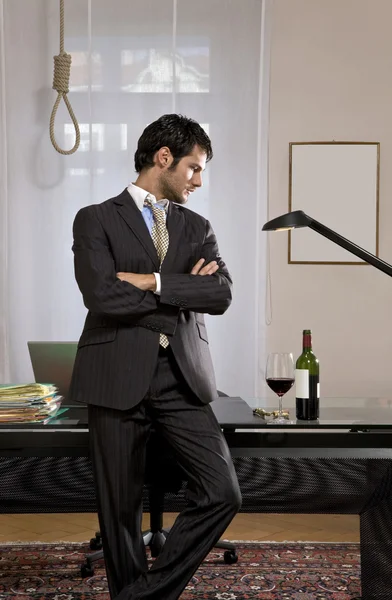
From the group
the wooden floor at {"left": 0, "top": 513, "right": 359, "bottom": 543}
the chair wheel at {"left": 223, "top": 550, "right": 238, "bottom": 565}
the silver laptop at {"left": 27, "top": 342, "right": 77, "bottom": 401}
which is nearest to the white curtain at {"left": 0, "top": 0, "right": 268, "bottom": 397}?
the wooden floor at {"left": 0, "top": 513, "right": 359, "bottom": 543}

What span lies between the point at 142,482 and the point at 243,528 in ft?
5.47

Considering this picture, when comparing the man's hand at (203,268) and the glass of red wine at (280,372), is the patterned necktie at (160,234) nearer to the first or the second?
the man's hand at (203,268)

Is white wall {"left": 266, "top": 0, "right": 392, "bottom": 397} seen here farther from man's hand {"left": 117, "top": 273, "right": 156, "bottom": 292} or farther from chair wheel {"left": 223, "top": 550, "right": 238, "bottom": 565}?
man's hand {"left": 117, "top": 273, "right": 156, "bottom": 292}

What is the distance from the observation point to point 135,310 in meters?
2.23

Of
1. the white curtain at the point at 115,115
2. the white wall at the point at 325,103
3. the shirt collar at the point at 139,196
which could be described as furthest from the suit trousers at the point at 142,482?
the white wall at the point at 325,103

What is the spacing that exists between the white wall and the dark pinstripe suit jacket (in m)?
2.19

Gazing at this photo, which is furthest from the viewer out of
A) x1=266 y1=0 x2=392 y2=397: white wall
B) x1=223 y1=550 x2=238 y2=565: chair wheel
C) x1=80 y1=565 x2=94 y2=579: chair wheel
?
x1=266 y1=0 x2=392 y2=397: white wall

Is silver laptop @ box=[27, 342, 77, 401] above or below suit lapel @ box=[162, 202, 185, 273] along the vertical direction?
below

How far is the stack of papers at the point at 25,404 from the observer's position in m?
2.26

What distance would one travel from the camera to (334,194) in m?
4.53

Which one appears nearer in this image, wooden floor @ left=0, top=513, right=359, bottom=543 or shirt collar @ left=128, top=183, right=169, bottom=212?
shirt collar @ left=128, top=183, right=169, bottom=212

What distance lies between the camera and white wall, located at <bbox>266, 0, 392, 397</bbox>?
450cm

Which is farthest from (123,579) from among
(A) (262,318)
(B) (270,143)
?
(B) (270,143)

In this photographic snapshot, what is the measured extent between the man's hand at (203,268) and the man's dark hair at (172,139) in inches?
12.9
